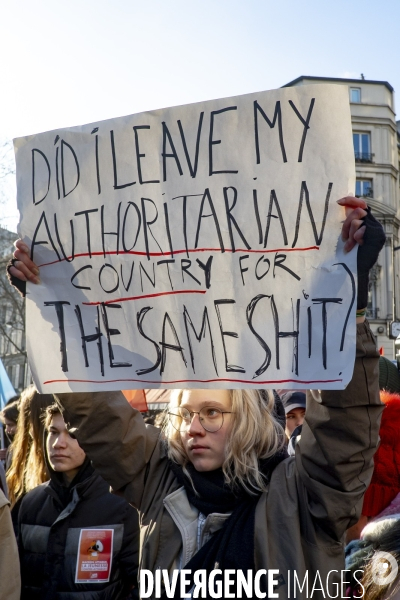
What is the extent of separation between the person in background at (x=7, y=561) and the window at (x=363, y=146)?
3769cm

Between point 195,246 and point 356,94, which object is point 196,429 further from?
point 356,94

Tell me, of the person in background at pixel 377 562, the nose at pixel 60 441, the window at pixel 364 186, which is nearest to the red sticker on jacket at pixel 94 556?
the nose at pixel 60 441

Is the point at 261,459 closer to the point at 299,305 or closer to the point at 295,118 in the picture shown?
the point at 299,305

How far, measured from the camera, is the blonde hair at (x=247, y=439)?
213 centimetres

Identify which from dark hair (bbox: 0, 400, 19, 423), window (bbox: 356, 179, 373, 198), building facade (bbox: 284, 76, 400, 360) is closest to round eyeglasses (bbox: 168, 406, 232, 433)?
dark hair (bbox: 0, 400, 19, 423)

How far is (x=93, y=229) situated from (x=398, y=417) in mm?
1369

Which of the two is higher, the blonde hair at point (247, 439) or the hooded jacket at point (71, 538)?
the blonde hair at point (247, 439)

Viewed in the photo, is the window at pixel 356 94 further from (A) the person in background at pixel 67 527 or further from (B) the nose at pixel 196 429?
(B) the nose at pixel 196 429

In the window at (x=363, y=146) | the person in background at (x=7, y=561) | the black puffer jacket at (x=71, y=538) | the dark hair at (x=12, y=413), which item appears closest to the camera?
the person in background at (x=7, y=561)

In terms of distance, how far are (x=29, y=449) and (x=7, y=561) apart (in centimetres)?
140

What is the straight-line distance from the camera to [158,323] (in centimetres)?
221

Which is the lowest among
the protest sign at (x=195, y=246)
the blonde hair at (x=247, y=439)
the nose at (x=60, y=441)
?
the nose at (x=60, y=441)

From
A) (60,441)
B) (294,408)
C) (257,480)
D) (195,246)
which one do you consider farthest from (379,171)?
(257,480)

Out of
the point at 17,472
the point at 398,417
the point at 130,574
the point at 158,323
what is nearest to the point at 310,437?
the point at 158,323
